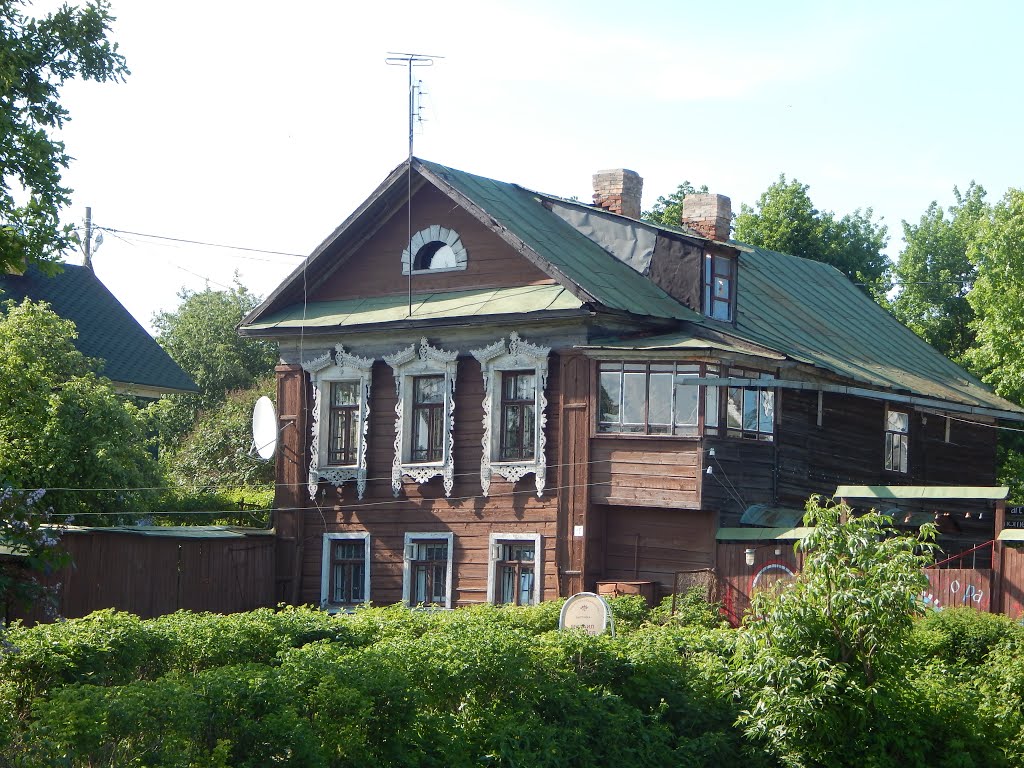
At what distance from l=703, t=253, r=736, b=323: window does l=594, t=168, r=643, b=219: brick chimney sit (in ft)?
12.3

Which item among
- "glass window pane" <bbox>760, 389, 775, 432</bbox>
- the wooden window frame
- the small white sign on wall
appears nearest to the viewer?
the small white sign on wall

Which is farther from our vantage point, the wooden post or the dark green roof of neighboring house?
the dark green roof of neighboring house

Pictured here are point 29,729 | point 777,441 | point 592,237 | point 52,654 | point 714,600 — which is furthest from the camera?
point 592,237

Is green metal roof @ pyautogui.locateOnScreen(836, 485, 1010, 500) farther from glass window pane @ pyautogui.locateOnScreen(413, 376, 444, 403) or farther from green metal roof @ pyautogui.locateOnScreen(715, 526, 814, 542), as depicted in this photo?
glass window pane @ pyautogui.locateOnScreen(413, 376, 444, 403)

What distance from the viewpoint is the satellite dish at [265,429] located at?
3075cm

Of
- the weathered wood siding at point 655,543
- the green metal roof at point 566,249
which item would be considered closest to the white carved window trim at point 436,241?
the green metal roof at point 566,249

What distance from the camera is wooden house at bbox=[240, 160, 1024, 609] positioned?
1038 inches

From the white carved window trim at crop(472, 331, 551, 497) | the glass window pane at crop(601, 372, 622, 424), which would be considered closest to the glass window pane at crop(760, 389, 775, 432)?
the glass window pane at crop(601, 372, 622, 424)

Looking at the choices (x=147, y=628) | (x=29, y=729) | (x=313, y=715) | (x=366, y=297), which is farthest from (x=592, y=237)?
(x=29, y=729)

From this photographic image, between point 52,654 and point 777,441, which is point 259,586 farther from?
point 52,654

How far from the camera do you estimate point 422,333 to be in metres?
29.2

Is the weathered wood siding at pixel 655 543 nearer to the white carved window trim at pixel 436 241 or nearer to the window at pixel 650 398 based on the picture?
the window at pixel 650 398

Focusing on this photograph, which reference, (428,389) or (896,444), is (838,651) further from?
(896,444)

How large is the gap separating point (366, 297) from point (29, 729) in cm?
2059
